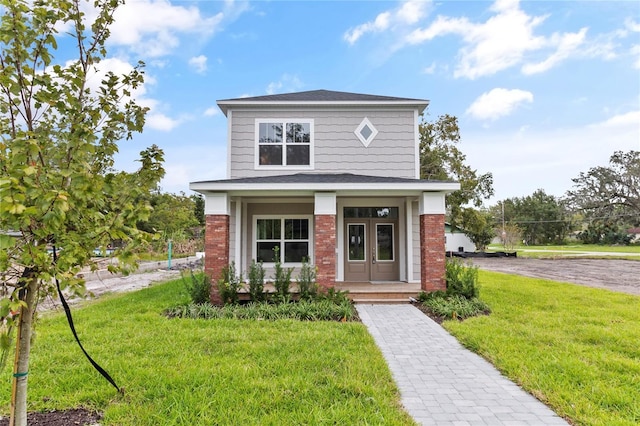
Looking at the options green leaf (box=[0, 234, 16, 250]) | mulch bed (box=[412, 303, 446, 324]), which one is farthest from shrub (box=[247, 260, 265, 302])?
green leaf (box=[0, 234, 16, 250])

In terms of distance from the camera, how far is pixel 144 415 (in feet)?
10.8

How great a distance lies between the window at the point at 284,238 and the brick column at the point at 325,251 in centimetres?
231

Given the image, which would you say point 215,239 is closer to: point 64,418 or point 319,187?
point 319,187

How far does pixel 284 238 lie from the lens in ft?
35.2

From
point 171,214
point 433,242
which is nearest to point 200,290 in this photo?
point 433,242

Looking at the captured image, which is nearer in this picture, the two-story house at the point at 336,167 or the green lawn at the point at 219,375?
the green lawn at the point at 219,375

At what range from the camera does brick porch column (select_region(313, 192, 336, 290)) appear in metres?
8.34

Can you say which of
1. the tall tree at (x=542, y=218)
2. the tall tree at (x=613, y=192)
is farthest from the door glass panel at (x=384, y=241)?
the tall tree at (x=613, y=192)

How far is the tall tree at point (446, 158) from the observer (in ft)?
70.4

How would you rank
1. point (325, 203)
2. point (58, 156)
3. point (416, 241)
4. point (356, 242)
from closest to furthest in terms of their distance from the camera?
point (58, 156) < point (325, 203) < point (416, 241) < point (356, 242)

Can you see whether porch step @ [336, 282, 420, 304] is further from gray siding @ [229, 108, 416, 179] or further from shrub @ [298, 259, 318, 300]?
gray siding @ [229, 108, 416, 179]

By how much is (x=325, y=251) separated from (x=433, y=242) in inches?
111

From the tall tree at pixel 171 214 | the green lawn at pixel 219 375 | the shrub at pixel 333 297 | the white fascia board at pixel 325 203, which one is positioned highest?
the tall tree at pixel 171 214

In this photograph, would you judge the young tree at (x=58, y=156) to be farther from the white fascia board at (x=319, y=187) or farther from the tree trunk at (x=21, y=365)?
the white fascia board at (x=319, y=187)
